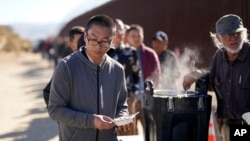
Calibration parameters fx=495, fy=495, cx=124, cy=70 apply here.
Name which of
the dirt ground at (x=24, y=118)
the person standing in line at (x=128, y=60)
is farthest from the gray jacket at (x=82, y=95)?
the dirt ground at (x=24, y=118)

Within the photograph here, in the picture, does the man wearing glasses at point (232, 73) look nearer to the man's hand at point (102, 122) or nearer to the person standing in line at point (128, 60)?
the man's hand at point (102, 122)

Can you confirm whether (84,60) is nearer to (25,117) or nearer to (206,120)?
(206,120)

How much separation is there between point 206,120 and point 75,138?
103 centimetres

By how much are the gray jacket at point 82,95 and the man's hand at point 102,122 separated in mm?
29

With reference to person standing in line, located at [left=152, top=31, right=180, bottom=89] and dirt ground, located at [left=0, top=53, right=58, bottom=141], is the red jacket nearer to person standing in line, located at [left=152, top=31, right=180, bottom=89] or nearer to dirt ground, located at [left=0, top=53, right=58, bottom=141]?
person standing in line, located at [left=152, top=31, right=180, bottom=89]

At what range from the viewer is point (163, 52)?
6750mm

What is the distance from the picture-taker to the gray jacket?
9.61ft

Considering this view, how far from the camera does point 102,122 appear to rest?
114 inches

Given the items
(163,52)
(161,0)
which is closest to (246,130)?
(163,52)

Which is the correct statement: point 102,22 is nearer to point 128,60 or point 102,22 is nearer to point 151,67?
point 128,60

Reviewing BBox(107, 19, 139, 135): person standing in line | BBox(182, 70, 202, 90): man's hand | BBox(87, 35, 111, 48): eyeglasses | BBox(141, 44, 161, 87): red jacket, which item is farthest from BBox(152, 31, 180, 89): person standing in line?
BBox(87, 35, 111, 48): eyeglasses

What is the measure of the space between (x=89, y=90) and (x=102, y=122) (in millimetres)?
228

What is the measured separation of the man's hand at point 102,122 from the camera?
2891mm

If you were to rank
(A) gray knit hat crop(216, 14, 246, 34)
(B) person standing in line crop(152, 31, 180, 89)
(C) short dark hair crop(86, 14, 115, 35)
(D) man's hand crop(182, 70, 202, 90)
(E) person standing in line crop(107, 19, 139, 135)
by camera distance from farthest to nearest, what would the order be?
(B) person standing in line crop(152, 31, 180, 89)
(E) person standing in line crop(107, 19, 139, 135)
(D) man's hand crop(182, 70, 202, 90)
(A) gray knit hat crop(216, 14, 246, 34)
(C) short dark hair crop(86, 14, 115, 35)
